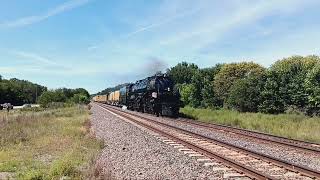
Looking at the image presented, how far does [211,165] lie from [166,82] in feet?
89.4

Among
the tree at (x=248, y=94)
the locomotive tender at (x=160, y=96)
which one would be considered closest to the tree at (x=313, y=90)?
the tree at (x=248, y=94)

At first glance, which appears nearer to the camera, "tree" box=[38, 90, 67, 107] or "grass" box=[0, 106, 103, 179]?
"grass" box=[0, 106, 103, 179]

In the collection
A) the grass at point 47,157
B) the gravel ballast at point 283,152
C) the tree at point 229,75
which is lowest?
the grass at point 47,157

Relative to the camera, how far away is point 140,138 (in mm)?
20625

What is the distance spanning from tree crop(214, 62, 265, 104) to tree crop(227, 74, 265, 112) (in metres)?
15.9

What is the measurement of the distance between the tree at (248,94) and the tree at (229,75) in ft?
52.2

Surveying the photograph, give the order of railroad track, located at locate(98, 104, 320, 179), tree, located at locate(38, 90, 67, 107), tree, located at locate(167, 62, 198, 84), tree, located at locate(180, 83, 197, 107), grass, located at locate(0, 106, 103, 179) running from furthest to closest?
tree, located at locate(167, 62, 198, 84)
tree, located at locate(38, 90, 67, 107)
tree, located at locate(180, 83, 197, 107)
grass, located at locate(0, 106, 103, 179)
railroad track, located at locate(98, 104, 320, 179)

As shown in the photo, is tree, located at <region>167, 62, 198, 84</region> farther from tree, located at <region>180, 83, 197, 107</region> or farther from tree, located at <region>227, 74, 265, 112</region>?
tree, located at <region>227, 74, 265, 112</region>

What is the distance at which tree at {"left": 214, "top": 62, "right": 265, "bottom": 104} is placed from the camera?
3629 inches

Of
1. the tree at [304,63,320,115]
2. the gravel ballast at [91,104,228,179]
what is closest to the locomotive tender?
the gravel ballast at [91,104,228,179]

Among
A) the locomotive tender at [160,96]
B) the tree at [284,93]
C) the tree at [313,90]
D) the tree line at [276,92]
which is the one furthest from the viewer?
the tree at [284,93]

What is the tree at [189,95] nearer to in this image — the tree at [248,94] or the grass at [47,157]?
the tree at [248,94]

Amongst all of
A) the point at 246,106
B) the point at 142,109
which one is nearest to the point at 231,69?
the point at 246,106

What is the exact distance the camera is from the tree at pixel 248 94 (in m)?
67.6
